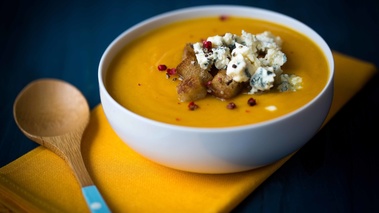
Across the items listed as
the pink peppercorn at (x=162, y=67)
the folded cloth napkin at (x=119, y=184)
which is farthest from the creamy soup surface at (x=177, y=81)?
the folded cloth napkin at (x=119, y=184)

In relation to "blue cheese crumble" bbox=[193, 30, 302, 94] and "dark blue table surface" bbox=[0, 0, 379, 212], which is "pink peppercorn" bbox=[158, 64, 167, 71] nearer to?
"blue cheese crumble" bbox=[193, 30, 302, 94]

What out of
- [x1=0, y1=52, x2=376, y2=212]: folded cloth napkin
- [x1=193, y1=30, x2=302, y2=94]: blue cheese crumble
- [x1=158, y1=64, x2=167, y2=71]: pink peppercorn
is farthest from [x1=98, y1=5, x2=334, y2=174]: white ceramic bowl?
[x1=158, y1=64, x2=167, y2=71]: pink peppercorn

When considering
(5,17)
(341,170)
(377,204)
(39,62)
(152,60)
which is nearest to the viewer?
(377,204)

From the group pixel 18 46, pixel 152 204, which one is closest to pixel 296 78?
pixel 152 204

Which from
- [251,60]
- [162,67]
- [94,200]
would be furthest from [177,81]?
[94,200]

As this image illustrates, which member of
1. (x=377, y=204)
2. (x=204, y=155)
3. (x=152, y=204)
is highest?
(x=204, y=155)

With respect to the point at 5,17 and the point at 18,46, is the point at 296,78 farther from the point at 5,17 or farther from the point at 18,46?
the point at 5,17
